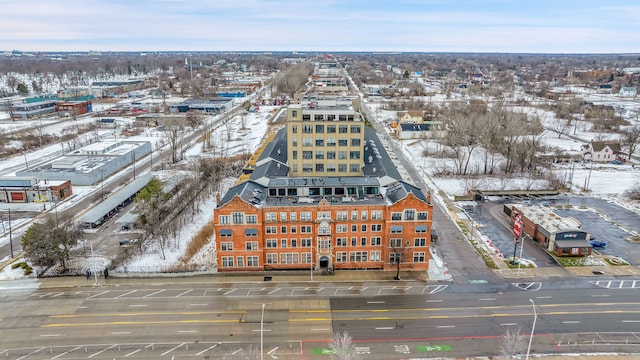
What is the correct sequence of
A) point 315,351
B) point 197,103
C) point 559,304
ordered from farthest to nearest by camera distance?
point 197,103
point 559,304
point 315,351

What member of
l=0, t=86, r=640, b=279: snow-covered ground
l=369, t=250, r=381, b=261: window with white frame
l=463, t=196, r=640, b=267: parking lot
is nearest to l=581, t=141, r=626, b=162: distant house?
l=0, t=86, r=640, b=279: snow-covered ground

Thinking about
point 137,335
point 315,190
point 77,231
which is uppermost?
point 315,190

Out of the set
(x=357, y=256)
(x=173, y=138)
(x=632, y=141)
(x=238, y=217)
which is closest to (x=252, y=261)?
(x=238, y=217)

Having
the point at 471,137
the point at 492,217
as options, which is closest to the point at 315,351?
the point at 492,217

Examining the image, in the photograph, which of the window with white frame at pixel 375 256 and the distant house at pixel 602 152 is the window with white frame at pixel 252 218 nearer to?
the window with white frame at pixel 375 256

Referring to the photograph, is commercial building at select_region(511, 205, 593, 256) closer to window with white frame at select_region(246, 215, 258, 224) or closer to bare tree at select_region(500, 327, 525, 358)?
bare tree at select_region(500, 327, 525, 358)

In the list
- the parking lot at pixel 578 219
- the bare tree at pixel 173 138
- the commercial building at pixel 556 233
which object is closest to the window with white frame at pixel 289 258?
the parking lot at pixel 578 219

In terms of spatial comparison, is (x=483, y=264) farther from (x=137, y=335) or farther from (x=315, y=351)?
(x=137, y=335)
